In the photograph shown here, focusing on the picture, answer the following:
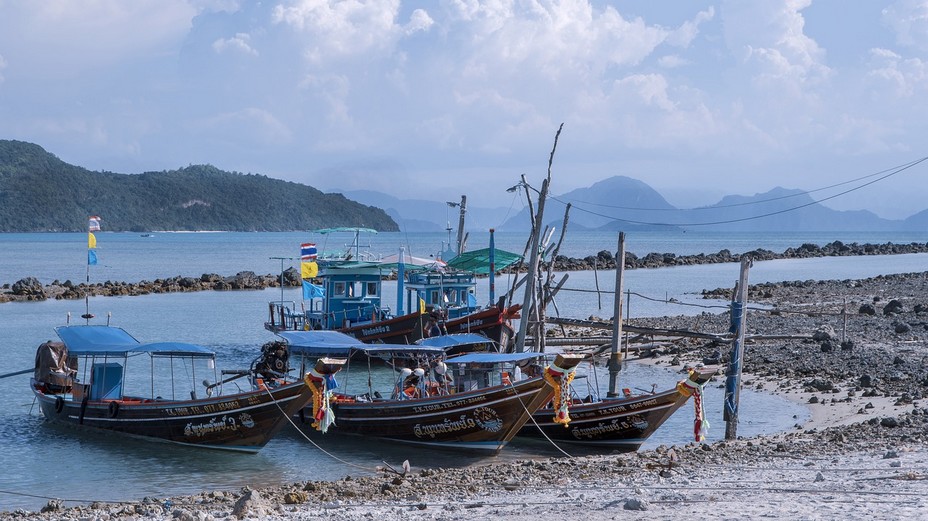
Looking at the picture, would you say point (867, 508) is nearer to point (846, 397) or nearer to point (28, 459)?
point (846, 397)

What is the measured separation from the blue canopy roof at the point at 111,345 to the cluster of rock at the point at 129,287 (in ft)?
114

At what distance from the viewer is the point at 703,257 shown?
10638 centimetres

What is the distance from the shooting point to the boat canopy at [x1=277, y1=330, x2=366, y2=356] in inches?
806

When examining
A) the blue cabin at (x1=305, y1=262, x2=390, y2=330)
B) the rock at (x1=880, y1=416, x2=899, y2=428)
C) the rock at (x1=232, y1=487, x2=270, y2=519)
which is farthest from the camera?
the blue cabin at (x1=305, y1=262, x2=390, y2=330)

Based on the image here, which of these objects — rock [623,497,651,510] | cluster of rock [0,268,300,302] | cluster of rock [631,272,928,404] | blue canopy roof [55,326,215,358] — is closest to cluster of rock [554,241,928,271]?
cluster of rock [0,268,300,302]

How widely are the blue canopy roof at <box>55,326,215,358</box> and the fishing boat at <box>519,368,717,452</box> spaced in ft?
22.1

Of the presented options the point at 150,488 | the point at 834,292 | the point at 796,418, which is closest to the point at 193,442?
the point at 150,488

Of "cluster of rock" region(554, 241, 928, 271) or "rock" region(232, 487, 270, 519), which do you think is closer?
"rock" region(232, 487, 270, 519)

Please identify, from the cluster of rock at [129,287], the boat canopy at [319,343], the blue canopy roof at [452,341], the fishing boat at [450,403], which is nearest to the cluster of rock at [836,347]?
the blue canopy roof at [452,341]

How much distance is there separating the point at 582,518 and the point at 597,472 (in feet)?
12.8

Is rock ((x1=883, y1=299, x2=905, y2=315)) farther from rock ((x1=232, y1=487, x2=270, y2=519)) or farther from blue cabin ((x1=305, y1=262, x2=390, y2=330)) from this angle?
rock ((x1=232, y1=487, x2=270, y2=519))

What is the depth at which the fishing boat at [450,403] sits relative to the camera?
17562mm

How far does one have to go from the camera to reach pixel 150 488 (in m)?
16.5

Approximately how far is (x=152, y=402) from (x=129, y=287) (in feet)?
152
